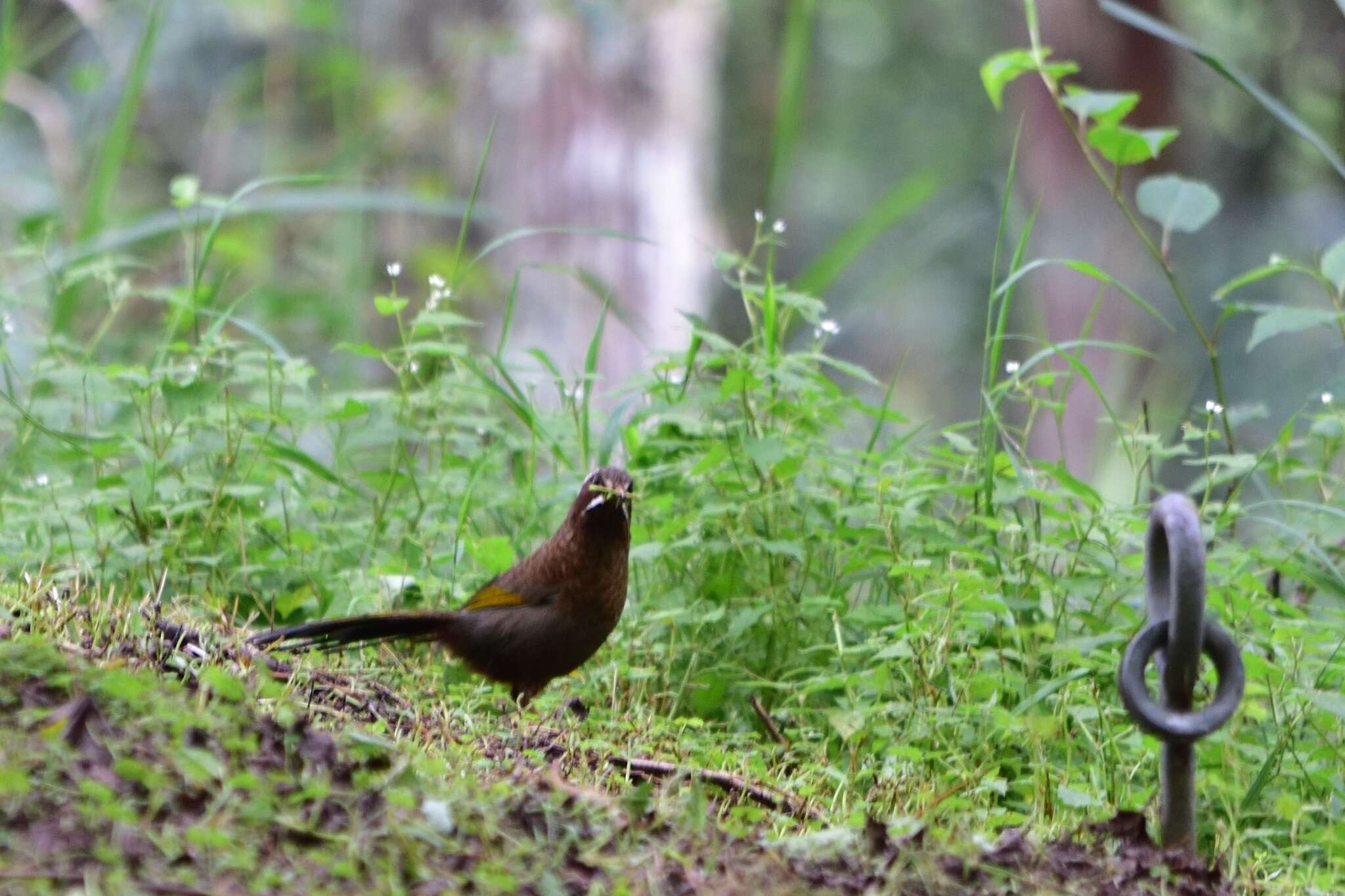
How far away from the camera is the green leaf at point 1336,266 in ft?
10.6

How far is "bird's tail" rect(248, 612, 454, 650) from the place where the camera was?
3.09 metres

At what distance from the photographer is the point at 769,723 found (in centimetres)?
303

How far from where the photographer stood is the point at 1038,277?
913 centimetres

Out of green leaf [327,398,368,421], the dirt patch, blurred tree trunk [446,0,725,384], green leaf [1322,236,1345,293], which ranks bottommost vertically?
the dirt patch

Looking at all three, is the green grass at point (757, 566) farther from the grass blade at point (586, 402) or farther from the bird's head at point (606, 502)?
the bird's head at point (606, 502)

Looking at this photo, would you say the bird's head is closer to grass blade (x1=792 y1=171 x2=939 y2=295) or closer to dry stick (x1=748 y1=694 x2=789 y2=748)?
dry stick (x1=748 y1=694 x2=789 y2=748)

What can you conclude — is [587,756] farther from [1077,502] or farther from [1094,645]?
[1077,502]

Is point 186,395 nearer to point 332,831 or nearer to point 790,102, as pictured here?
point 332,831

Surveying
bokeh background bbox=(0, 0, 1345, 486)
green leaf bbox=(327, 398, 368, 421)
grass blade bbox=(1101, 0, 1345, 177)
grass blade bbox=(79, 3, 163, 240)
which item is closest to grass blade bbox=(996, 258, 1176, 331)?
grass blade bbox=(1101, 0, 1345, 177)

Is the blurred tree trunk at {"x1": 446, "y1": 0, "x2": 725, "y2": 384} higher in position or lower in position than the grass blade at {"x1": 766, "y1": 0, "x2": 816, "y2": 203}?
higher

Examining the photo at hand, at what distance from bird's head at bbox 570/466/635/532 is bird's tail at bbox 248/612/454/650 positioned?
39 centimetres

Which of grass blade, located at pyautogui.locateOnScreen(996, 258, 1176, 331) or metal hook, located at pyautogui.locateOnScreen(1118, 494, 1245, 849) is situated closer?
metal hook, located at pyautogui.locateOnScreen(1118, 494, 1245, 849)

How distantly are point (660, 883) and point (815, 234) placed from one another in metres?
14.7

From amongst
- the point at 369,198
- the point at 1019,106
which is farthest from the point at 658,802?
the point at 1019,106
